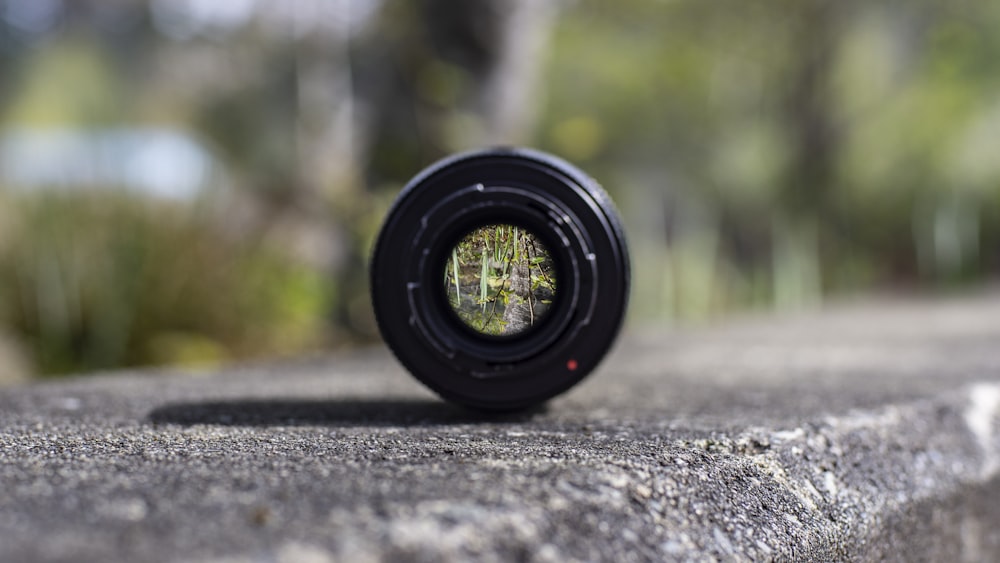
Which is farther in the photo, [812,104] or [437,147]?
[812,104]

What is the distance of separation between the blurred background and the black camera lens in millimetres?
2430

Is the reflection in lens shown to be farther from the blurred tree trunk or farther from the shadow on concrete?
the blurred tree trunk

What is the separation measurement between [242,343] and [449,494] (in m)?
3.21

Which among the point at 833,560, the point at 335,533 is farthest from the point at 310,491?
the point at 833,560

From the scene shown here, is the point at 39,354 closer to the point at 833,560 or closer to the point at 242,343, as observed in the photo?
the point at 242,343

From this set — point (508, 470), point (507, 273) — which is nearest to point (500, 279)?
point (507, 273)

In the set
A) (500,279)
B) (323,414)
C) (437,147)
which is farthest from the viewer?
(437,147)

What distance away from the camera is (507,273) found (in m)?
1.43

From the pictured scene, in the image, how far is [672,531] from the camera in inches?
43.9

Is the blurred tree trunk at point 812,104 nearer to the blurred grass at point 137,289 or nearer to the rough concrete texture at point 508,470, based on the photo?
the blurred grass at point 137,289

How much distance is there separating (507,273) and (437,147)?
2603mm

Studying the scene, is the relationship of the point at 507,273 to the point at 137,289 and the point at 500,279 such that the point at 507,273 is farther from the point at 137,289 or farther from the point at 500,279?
the point at 137,289

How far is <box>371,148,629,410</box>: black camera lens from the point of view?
1.45 meters

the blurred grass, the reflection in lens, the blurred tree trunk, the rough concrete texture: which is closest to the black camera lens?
the reflection in lens
